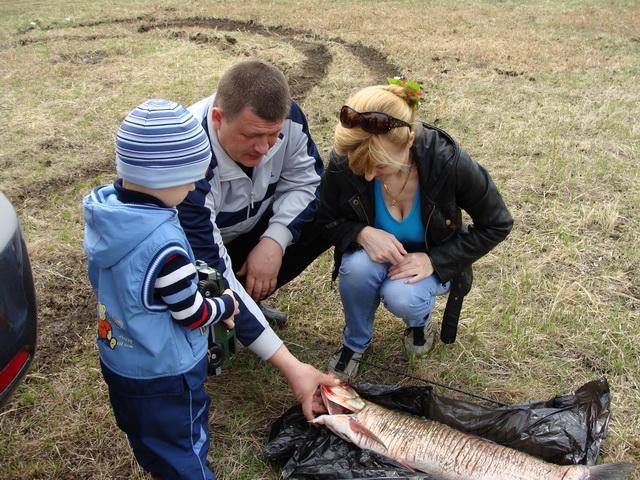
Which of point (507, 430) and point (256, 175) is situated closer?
point (507, 430)

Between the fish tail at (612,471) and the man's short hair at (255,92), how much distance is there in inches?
71.4

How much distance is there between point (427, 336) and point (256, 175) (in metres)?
1.21

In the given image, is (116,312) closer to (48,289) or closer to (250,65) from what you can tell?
(250,65)

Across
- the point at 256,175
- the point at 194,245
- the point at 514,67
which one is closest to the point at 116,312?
the point at 194,245

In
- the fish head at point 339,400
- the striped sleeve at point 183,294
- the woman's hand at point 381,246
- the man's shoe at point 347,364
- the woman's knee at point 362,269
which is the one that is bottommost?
the man's shoe at point 347,364

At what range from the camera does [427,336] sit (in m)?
3.31

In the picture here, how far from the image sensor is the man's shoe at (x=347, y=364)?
3.16m

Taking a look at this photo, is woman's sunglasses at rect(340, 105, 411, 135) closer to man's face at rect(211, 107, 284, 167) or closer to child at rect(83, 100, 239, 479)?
man's face at rect(211, 107, 284, 167)

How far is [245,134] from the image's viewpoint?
2.68 meters

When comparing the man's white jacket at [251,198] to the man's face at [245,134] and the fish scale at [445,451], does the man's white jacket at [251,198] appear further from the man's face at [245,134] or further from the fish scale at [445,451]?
the fish scale at [445,451]

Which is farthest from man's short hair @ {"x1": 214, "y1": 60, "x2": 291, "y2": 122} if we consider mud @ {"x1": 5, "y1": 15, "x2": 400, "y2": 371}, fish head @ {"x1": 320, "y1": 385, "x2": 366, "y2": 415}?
mud @ {"x1": 5, "y1": 15, "x2": 400, "y2": 371}

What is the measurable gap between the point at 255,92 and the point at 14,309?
47.5 inches

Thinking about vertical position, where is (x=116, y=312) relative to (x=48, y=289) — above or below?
above

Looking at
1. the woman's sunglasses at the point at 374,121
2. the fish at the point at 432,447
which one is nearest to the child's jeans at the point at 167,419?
A: the fish at the point at 432,447
